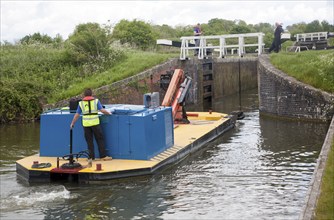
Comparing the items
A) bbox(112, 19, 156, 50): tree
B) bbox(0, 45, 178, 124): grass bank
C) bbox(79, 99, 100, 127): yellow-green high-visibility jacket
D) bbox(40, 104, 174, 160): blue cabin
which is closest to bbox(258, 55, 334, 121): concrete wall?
bbox(0, 45, 178, 124): grass bank

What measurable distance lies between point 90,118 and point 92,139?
545mm

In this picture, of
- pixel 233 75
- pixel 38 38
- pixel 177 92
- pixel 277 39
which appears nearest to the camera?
pixel 177 92

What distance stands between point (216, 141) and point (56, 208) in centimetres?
778

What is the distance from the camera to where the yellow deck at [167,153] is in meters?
11.9

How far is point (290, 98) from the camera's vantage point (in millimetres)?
20953

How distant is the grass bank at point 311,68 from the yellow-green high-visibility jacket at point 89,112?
1099 cm

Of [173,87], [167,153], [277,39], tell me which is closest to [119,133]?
[167,153]

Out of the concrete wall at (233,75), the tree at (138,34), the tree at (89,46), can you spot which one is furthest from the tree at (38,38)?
the concrete wall at (233,75)

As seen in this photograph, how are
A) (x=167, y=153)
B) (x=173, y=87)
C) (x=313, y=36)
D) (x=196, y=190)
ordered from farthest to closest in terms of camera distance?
(x=313, y=36) < (x=173, y=87) < (x=167, y=153) < (x=196, y=190)

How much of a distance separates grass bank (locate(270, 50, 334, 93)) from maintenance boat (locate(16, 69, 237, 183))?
832 centimetres

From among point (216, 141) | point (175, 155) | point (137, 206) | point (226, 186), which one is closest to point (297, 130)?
point (216, 141)

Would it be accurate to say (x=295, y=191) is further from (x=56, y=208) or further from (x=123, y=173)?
(x=56, y=208)

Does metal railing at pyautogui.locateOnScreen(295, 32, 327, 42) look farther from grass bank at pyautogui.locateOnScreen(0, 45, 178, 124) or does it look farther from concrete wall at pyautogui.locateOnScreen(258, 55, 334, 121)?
concrete wall at pyautogui.locateOnScreen(258, 55, 334, 121)

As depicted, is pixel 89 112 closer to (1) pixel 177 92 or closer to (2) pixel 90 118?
(2) pixel 90 118
